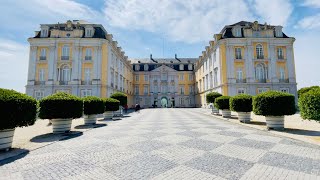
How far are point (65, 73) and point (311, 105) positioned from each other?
3149 cm

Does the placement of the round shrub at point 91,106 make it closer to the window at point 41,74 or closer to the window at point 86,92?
the window at point 86,92

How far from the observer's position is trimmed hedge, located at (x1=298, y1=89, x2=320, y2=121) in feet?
22.7

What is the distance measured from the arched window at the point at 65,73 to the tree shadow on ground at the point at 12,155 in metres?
26.2

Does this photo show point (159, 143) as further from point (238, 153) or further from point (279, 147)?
point (279, 147)

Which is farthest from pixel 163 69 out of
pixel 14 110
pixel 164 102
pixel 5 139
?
pixel 5 139

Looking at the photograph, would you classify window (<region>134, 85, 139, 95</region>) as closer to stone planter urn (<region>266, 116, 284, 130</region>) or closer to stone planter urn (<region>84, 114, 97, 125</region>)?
stone planter urn (<region>84, 114, 97, 125</region>)

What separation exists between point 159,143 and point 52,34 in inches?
1241

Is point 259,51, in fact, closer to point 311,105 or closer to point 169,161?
point 311,105

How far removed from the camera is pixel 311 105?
7133mm

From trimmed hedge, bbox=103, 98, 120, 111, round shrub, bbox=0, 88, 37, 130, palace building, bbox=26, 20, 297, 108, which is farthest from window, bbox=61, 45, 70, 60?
round shrub, bbox=0, 88, 37, 130

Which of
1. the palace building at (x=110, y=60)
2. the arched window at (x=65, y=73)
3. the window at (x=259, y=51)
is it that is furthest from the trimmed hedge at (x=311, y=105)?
the arched window at (x=65, y=73)

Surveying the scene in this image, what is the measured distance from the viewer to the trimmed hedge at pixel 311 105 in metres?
6.91

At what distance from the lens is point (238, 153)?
18.0 ft

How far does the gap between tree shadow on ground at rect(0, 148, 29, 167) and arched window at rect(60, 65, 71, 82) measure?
2618 centimetres
